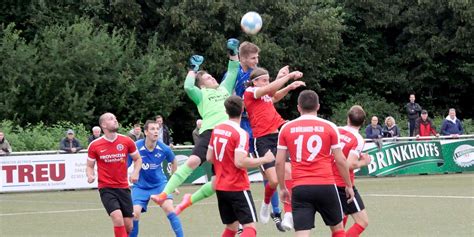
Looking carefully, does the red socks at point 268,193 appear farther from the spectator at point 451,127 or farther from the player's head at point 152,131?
the spectator at point 451,127

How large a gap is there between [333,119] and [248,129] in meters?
32.6

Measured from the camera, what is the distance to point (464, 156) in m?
33.0

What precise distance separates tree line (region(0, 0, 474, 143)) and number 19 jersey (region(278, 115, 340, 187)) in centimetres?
2946

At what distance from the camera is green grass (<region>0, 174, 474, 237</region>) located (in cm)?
1681

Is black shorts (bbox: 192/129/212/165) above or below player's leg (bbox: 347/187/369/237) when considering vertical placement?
above

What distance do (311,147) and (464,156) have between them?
74.4ft

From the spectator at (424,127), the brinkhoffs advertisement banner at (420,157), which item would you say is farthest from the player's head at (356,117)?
the spectator at (424,127)

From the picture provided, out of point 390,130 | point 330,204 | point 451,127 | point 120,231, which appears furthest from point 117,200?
point 451,127

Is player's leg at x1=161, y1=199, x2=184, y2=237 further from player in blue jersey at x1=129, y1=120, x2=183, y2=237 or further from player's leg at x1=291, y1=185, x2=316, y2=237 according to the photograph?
player's leg at x1=291, y1=185, x2=316, y2=237

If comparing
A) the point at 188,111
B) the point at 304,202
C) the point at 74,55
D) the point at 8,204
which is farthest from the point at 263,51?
the point at 304,202

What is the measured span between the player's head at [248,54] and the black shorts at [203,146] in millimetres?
1063

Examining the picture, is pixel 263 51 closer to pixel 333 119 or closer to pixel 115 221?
pixel 333 119

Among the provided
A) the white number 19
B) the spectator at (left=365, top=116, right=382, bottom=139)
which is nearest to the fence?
the spectator at (left=365, top=116, right=382, bottom=139)

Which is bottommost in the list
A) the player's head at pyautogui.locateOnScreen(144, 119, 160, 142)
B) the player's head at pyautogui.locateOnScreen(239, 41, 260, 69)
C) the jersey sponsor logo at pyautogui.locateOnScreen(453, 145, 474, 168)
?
the jersey sponsor logo at pyautogui.locateOnScreen(453, 145, 474, 168)
